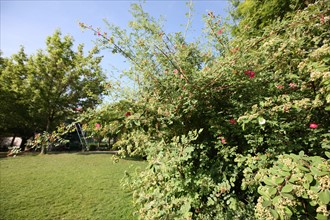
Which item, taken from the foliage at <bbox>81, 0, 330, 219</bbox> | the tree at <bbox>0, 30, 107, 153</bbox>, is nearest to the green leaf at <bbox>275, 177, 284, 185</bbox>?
the foliage at <bbox>81, 0, 330, 219</bbox>

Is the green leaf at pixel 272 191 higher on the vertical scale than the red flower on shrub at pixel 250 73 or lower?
lower

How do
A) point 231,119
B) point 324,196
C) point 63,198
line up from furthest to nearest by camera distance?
point 63,198, point 231,119, point 324,196

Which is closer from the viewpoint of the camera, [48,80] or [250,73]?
[250,73]

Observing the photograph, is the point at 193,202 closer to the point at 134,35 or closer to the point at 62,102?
the point at 134,35

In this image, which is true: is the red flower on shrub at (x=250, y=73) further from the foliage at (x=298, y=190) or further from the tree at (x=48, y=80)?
the tree at (x=48, y=80)

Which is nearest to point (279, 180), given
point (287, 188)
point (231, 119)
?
point (287, 188)

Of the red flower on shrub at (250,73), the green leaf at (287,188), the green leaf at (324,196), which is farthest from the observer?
the red flower on shrub at (250,73)

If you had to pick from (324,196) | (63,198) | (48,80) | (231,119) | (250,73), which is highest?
(48,80)

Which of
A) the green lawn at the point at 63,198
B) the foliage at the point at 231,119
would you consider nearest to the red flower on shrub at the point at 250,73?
the foliage at the point at 231,119

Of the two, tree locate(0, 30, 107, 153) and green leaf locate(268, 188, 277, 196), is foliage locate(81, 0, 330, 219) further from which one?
tree locate(0, 30, 107, 153)

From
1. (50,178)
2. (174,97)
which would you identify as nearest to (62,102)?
(50,178)

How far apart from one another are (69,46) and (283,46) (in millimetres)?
18906

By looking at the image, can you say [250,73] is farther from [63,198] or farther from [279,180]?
[63,198]

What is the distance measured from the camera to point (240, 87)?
7.45ft
